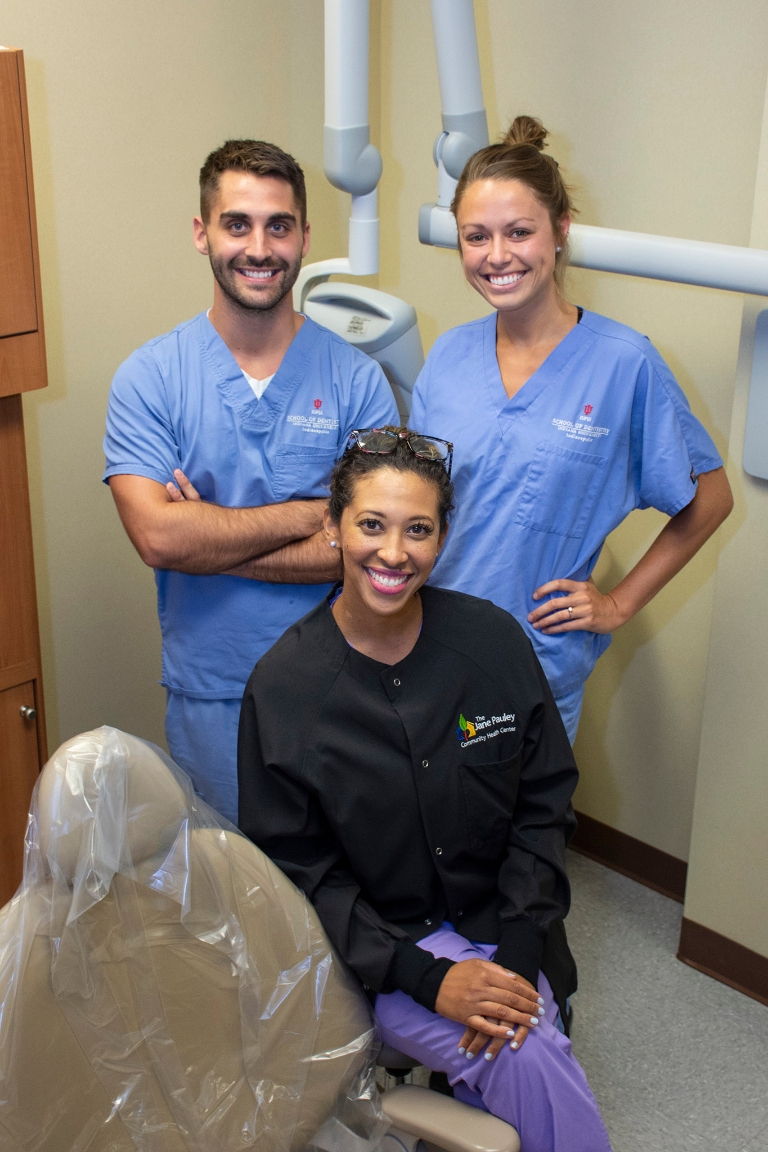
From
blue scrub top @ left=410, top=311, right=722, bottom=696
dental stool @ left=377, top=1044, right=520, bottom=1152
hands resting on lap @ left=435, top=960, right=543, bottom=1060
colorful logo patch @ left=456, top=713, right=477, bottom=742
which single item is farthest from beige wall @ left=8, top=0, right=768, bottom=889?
dental stool @ left=377, top=1044, right=520, bottom=1152

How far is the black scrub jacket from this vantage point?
4.13ft

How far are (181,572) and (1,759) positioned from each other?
45 cm

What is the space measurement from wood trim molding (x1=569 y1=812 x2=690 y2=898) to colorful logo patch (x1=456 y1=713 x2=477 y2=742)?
1.24 meters

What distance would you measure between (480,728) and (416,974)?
0.29 metres

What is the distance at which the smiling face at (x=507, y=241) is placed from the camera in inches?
59.3

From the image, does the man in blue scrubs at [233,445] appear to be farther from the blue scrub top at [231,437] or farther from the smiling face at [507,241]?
the smiling face at [507,241]

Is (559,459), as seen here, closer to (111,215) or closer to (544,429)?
(544,429)

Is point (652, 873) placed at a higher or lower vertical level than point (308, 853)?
lower

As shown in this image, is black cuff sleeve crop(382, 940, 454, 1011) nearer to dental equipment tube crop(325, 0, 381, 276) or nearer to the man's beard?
the man's beard

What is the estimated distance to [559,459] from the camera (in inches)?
62.0

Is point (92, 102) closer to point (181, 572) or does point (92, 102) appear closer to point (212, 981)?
point (181, 572)

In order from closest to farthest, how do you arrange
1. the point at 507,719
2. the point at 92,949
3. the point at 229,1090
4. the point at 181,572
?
1. the point at 92,949
2. the point at 229,1090
3. the point at 507,719
4. the point at 181,572

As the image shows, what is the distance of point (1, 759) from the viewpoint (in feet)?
5.77

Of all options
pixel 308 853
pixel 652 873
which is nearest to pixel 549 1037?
pixel 308 853
